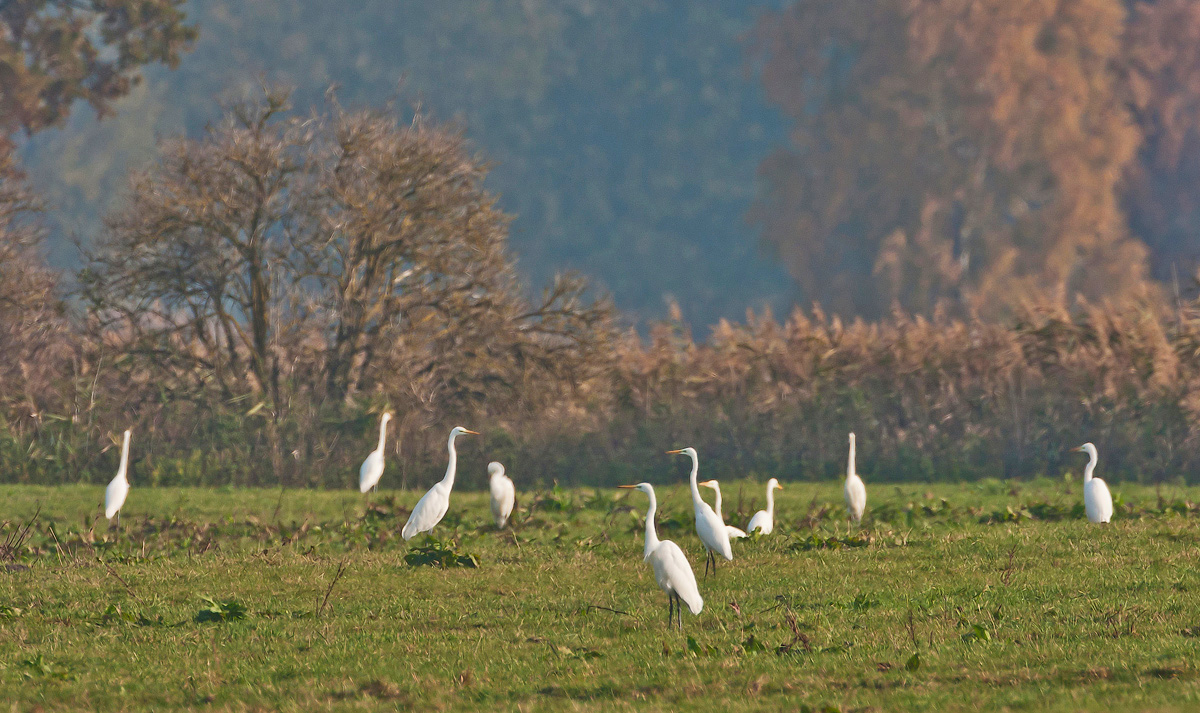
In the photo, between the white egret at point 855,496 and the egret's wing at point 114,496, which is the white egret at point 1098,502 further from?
the egret's wing at point 114,496

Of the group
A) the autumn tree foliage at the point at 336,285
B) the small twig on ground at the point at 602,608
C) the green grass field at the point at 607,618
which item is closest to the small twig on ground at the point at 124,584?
the green grass field at the point at 607,618

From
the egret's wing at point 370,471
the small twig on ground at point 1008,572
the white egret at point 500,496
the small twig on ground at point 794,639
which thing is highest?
the egret's wing at point 370,471

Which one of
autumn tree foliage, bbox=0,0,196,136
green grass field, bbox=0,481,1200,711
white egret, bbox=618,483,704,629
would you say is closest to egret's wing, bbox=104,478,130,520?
green grass field, bbox=0,481,1200,711

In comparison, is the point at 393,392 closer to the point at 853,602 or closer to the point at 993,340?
the point at 993,340

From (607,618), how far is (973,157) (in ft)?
140

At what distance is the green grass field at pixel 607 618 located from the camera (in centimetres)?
892

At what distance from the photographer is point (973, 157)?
51.2 m

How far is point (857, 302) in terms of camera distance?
53094 millimetres

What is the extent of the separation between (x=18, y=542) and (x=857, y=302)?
4088cm

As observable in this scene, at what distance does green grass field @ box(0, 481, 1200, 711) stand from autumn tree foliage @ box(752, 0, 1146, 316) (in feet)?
106

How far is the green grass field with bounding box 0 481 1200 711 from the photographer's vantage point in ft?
29.3

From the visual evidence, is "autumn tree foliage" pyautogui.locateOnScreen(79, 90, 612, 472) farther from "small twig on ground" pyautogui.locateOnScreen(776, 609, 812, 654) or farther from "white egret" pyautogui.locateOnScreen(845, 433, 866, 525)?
"small twig on ground" pyautogui.locateOnScreen(776, 609, 812, 654)

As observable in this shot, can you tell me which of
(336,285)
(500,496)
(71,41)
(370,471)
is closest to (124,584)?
(500,496)

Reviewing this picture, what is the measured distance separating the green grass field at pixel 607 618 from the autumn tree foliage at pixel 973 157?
1266 inches
